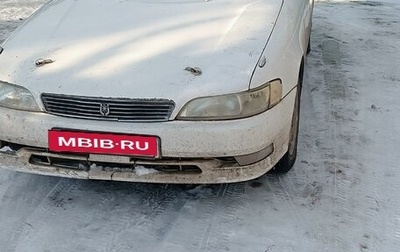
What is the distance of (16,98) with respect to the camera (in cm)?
318

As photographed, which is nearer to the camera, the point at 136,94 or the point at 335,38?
the point at 136,94

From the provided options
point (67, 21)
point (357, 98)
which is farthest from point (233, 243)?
point (357, 98)

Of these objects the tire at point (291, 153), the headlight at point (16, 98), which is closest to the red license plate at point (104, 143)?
the headlight at point (16, 98)

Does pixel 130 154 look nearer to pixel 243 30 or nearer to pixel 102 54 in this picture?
pixel 102 54

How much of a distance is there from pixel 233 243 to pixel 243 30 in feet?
3.85

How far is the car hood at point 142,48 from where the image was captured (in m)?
3.08

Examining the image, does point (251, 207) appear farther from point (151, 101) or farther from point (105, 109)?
point (105, 109)

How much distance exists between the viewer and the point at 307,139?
4.20m

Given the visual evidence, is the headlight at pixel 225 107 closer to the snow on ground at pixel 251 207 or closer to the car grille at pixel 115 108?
the car grille at pixel 115 108

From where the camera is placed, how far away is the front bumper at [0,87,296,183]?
3023mm

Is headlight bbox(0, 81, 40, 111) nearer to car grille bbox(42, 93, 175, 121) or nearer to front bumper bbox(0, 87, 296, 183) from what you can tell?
front bumper bbox(0, 87, 296, 183)

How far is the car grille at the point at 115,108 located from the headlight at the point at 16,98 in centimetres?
14

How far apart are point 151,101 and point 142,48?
0.46m

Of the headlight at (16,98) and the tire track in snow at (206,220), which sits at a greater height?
the headlight at (16,98)
